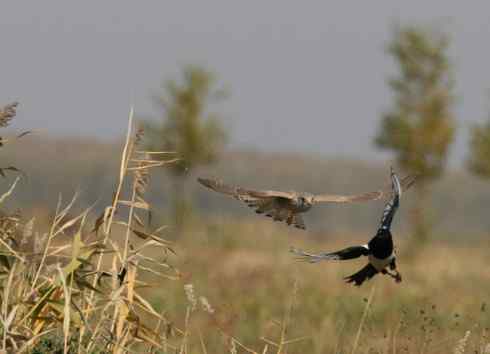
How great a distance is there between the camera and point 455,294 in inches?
770

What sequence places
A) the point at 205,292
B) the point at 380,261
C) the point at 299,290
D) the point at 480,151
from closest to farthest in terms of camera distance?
1. the point at 380,261
2. the point at 299,290
3. the point at 205,292
4. the point at 480,151

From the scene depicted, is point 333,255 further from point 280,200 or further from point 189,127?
point 189,127

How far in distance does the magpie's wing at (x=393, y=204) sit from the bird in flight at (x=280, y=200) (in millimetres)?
265

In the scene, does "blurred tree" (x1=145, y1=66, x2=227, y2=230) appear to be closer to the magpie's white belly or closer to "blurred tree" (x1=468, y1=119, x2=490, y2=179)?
"blurred tree" (x1=468, y1=119, x2=490, y2=179)

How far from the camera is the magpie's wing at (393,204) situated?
539 cm

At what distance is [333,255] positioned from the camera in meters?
5.43

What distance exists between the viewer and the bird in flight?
5.71m

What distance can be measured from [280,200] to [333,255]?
1.70 ft

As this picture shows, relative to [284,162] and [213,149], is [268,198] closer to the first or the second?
[213,149]

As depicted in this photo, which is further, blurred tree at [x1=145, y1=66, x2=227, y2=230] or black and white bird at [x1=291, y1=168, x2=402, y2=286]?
blurred tree at [x1=145, y1=66, x2=227, y2=230]

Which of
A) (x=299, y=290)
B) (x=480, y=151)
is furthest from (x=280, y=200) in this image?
(x=480, y=151)

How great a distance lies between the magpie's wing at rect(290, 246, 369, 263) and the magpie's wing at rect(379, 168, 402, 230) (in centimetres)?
16

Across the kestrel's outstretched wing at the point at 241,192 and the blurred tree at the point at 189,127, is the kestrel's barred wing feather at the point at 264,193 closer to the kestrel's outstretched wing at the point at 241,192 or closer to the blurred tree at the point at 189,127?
the kestrel's outstretched wing at the point at 241,192

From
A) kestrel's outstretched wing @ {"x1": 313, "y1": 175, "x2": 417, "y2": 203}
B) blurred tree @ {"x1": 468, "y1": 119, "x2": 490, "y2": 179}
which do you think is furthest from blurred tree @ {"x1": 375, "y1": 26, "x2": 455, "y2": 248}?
kestrel's outstretched wing @ {"x1": 313, "y1": 175, "x2": 417, "y2": 203}
